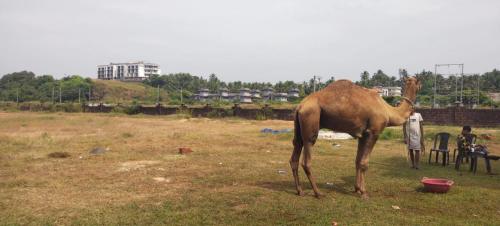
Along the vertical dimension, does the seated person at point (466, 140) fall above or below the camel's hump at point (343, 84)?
below

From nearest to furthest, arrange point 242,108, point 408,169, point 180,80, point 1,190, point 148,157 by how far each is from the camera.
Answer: point 1,190, point 408,169, point 148,157, point 242,108, point 180,80

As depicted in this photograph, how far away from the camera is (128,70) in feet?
624

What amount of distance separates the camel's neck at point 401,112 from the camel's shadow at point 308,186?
6.29ft

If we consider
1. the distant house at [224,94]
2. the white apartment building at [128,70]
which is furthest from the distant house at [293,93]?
the white apartment building at [128,70]

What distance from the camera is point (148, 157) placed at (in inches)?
568

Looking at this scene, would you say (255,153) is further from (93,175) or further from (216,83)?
(216,83)

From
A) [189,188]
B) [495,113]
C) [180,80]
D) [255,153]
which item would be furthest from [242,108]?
[180,80]

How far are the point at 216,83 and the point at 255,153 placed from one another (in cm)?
9747

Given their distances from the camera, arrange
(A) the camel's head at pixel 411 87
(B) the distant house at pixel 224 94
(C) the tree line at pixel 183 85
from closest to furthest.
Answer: (A) the camel's head at pixel 411 87, (C) the tree line at pixel 183 85, (B) the distant house at pixel 224 94

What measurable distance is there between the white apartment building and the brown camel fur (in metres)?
180

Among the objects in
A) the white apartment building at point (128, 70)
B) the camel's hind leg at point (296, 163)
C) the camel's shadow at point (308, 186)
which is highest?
the white apartment building at point (128, 70)

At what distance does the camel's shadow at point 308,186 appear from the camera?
9.59m

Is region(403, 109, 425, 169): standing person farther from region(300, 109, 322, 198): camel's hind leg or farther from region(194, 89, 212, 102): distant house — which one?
region(194, 89, 212, 102): distant house

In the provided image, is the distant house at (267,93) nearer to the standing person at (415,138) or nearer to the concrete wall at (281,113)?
the concrete wall at (281,113)
